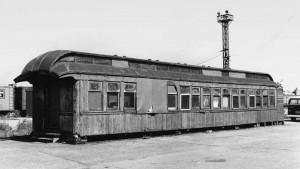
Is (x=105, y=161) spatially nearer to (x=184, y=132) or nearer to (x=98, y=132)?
(x=98, y=132)

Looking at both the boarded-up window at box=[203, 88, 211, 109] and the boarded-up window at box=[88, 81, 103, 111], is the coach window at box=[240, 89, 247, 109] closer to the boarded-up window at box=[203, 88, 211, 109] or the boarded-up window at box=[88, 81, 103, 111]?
the boarded-up window at box=[203, 88, 211, 109]

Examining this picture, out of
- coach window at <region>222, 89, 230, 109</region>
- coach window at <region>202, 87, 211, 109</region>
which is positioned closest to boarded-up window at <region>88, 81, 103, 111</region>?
coach window at <region>202, 87, 211, 109</region>

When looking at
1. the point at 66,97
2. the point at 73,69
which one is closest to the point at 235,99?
the point at 66,97

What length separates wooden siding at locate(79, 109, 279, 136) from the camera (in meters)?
14.5

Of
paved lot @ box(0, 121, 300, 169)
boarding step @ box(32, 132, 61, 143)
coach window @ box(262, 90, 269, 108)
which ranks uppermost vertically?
coach window @ box(262, 90, 269, 108)

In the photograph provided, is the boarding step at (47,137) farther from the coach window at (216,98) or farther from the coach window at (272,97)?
the coach window at (272,97)

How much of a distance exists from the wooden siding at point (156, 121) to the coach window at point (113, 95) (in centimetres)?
41

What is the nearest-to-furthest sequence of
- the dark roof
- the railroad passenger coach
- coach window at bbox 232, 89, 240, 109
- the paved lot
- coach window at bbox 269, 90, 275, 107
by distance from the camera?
the paved lot < the dark roof < the railroad passenger coach < coach window at bbox 232, 89, 240, 109 < coach window at bbox 269, 90, 275, 107

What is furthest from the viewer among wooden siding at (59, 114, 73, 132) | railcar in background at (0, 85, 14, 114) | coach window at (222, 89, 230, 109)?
railcar in background at (0, 85, 14, 114)

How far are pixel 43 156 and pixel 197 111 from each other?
10120 millimetres

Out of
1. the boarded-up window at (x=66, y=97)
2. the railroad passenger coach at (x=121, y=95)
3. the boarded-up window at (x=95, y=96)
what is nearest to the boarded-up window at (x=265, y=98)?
the railroad passenger coach at (x=121, y=95)

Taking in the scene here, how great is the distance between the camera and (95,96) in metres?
14.7

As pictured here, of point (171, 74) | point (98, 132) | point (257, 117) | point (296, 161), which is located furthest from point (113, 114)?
point (257, 117)

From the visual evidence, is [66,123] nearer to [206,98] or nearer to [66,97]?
[66,97]
